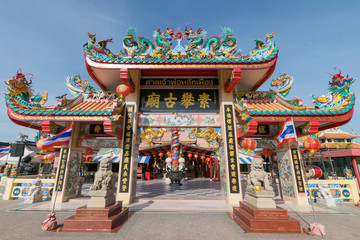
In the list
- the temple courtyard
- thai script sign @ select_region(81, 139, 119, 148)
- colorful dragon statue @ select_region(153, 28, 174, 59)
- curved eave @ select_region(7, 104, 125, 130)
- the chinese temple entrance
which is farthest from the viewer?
the chinese temple entrance

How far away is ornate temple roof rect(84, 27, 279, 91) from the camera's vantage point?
294 inches

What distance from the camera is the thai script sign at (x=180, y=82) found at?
28.1 ft

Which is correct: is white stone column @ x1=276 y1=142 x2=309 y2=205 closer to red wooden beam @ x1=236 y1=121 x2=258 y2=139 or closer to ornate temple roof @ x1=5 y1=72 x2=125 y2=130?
red wooden beam @ x1=236 y1=121 x2=258 y2=139

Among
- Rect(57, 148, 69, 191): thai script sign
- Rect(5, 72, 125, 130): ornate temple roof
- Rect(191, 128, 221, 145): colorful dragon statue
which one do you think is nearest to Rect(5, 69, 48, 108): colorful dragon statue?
Rect(5, 72, 125, 130): ornate temple roof

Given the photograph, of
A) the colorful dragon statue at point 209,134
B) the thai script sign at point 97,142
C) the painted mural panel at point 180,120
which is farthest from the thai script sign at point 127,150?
the colorful dragon statue at point 209,134

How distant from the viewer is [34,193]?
7.45 m

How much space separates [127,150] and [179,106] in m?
3.16

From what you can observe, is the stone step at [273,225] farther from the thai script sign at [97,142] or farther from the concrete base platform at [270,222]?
the thai script sign at [97,142]

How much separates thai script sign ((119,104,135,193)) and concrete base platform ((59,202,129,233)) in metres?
2.74

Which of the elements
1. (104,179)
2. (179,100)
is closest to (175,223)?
(104,179)

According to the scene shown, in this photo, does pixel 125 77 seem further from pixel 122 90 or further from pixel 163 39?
pixel 163 39

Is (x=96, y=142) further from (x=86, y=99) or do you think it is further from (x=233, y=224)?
(x=233, y=224)

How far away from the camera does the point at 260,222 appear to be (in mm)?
4035

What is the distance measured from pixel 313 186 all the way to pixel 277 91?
489 cm
